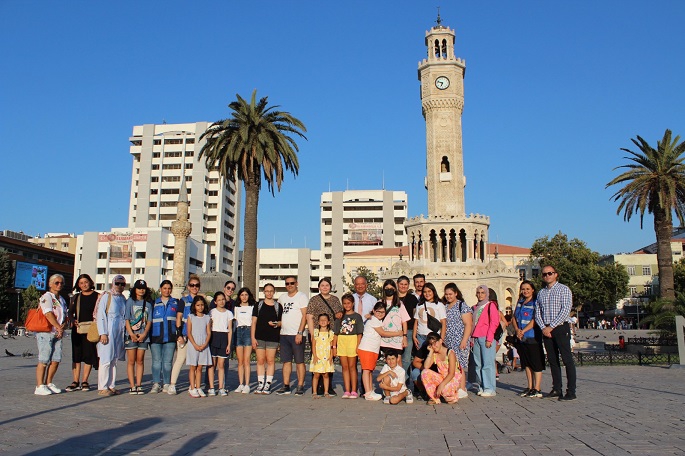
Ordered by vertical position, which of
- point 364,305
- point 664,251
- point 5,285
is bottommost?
point 364,305

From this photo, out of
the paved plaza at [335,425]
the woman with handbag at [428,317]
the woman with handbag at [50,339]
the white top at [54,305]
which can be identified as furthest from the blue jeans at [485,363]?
the white top at [54,305]

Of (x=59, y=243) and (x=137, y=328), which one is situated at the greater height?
(x=59, y=243)

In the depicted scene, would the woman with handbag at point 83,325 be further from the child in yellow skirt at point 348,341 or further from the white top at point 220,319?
the child in yellow skirt at point 348,341

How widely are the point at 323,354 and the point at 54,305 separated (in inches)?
194

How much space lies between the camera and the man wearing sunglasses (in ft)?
A: 31.2

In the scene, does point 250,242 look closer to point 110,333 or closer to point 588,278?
point 110,333

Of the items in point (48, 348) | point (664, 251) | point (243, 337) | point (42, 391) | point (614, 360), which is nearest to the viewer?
point (42, 391)

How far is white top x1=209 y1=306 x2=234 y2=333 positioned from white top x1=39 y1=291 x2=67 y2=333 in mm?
2670

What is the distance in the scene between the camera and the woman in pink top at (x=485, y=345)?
34.2 feet

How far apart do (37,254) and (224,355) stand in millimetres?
77359

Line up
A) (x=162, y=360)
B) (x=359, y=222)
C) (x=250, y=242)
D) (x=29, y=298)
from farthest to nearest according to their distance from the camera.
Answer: (x=359, y=222)
(x=29, y=298)
(x=250, y=242)
(x=162, y=360)

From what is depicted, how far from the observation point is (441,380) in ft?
31.0

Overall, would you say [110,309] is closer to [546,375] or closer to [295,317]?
[295,317]

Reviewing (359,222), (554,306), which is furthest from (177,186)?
(554,306)
